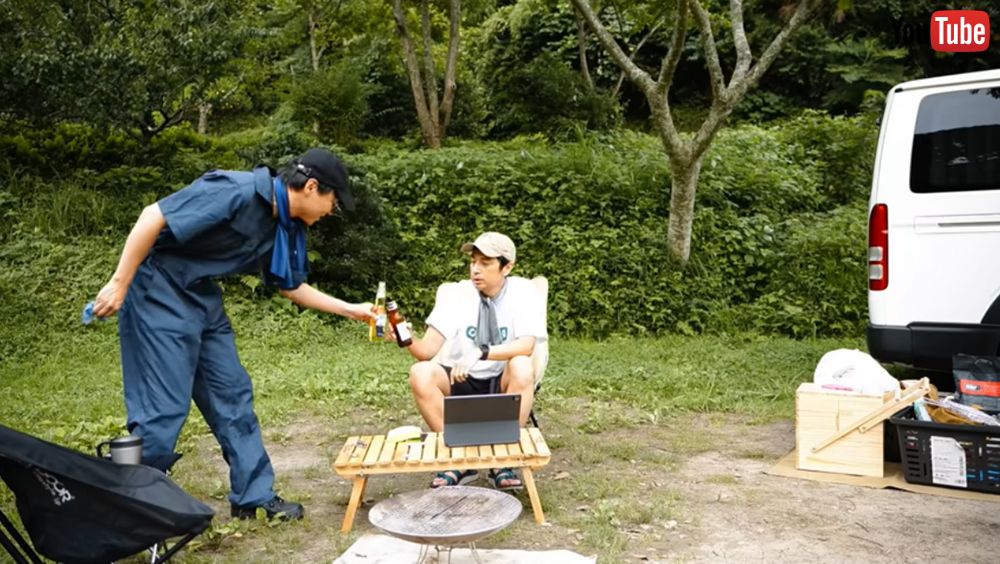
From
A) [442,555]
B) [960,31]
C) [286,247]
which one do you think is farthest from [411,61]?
[442,555]

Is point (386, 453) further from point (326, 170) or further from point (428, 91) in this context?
point (428, 91)

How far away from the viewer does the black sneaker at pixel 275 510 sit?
4.14 m

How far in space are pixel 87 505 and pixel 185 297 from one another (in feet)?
4.18

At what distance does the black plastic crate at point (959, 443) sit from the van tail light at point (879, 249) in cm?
117

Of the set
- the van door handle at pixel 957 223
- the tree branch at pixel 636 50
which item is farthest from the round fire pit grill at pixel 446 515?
the tree branch at pixel 636 50

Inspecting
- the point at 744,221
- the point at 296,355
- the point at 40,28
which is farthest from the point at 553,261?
the point at 40,28

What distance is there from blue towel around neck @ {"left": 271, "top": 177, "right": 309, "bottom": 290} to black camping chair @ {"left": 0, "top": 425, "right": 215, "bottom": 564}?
4.54ft

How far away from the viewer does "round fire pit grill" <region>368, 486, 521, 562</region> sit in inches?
122

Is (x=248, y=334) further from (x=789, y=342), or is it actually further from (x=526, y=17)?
(x=526, y=17)

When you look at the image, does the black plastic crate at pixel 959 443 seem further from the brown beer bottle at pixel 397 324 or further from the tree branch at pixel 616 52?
the tree branch at pixel 616 52

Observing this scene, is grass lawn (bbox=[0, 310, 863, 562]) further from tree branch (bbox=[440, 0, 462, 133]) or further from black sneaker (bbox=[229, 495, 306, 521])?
tree branch (bbox=[440, 0, 462, 133])

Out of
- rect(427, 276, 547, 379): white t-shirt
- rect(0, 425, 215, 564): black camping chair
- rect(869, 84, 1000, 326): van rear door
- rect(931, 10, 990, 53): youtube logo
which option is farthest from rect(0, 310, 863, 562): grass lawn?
rect(931, 10, 990, 53): youtube logo

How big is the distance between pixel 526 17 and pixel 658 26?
260cm

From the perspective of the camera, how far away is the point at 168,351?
3.73 m
